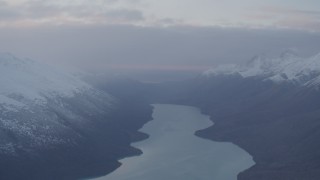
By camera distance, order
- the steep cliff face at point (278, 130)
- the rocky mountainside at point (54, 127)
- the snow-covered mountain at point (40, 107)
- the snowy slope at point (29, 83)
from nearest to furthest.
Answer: the rocky mountainside at point (54, 127) → the steep cliff face at point (278, 130) → the snow-covered mountain at point (40, 107) → the snowy slope at point (29, 83)

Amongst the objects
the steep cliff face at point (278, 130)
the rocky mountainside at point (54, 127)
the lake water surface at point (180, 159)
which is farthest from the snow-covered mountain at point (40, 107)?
the steep cliff face at point (278, 130)

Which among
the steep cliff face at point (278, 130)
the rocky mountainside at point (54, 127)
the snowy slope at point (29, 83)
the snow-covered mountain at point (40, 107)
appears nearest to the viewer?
the rocky mountainside at point (54, 127)

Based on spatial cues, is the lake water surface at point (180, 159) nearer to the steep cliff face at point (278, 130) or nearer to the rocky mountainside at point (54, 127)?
the rocky mountainside at point (54, 127)

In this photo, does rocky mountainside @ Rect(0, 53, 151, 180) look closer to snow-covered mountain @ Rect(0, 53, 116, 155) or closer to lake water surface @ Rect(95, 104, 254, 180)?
snow-covered mountain @ Rect(0, 53, 116, 155)

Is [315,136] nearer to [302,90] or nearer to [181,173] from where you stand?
[181,173]

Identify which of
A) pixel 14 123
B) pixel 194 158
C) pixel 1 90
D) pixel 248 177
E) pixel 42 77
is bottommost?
pixel 248 177

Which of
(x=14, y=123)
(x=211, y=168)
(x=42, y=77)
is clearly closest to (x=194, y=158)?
(x=211, y=168)
